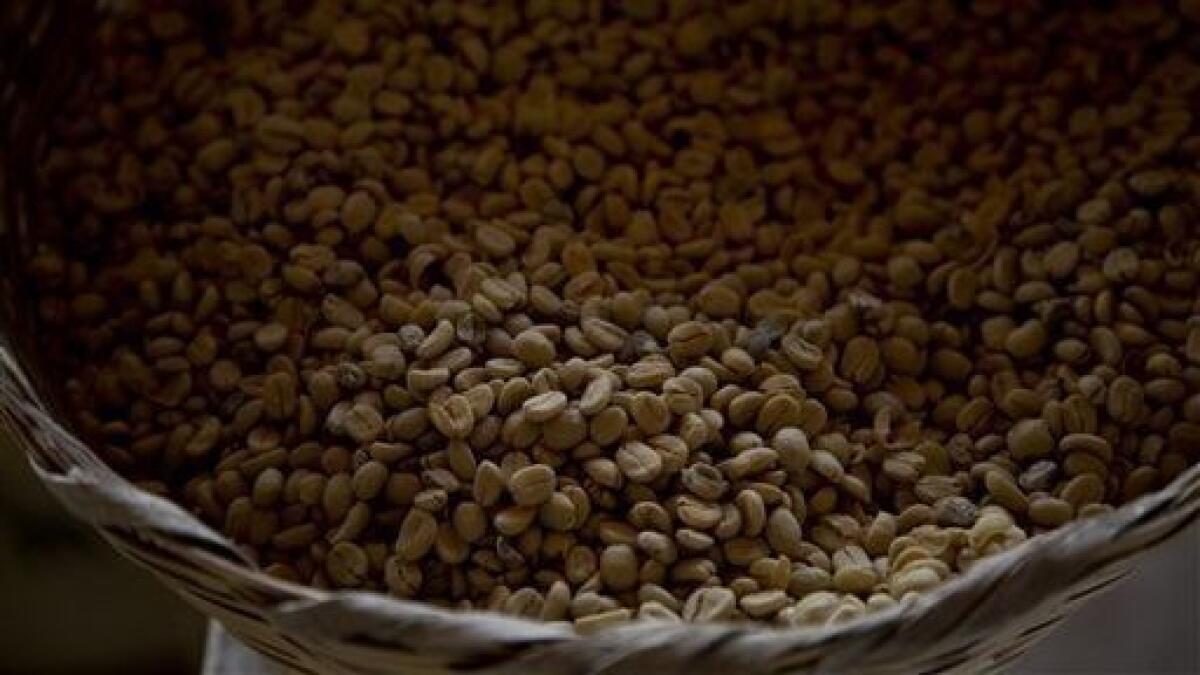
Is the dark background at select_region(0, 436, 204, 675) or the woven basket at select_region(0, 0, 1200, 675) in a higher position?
the woven basket at select_region(0, 0, 1200, 675)

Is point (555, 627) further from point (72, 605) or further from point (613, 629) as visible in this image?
point (72, 605)

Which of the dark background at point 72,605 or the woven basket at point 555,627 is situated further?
the dark background at point 72,605

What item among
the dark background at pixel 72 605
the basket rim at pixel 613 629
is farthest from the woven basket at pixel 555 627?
the dark background at pixel 72 605

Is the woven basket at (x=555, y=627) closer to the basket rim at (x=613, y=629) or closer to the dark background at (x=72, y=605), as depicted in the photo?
the basket rim at (x=613, y=629)

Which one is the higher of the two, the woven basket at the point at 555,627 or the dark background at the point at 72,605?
the woven basket at the point at 555,627

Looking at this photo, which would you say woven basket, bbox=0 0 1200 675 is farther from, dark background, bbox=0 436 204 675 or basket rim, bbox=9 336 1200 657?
dark background, bbox=0 436 204 675

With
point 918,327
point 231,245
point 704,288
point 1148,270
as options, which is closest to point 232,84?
point 231,245

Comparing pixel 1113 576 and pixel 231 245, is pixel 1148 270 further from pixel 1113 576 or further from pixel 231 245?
pixel 231 245

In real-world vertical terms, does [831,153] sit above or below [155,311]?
above

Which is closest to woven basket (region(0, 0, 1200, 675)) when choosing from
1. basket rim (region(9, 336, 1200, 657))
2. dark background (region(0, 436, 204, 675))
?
basket rim (region(9, 336, 1200, 657))
